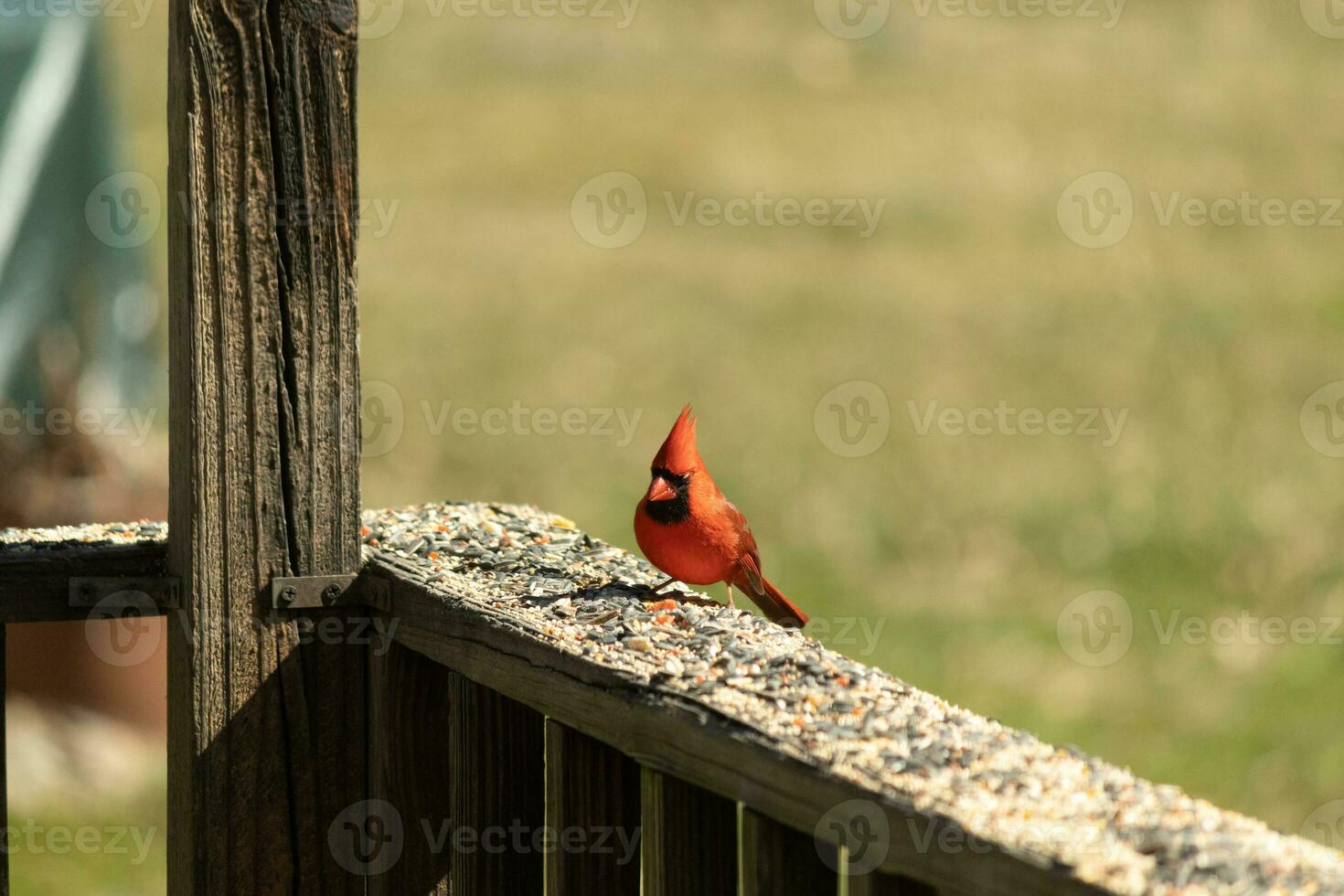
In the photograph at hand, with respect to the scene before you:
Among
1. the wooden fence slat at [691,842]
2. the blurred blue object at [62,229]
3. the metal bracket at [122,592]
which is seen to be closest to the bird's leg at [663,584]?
the wooden fence slat at [691,842]

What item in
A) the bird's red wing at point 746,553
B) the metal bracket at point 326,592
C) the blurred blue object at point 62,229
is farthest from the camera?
the blurred blue object at point 62,229

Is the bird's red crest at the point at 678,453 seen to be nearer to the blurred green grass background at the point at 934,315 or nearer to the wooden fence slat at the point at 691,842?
the wooden fence slat at the point at 691,842

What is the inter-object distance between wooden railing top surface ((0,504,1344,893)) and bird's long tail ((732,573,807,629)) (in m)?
0.31

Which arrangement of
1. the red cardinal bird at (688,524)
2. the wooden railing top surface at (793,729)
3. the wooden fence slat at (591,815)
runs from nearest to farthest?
the wooden railing top surface at (793,729) < the wooden fence slat at (591,815) < the red cardinal bird at (688,524)

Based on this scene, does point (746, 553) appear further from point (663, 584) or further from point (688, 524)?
point (663, 584)

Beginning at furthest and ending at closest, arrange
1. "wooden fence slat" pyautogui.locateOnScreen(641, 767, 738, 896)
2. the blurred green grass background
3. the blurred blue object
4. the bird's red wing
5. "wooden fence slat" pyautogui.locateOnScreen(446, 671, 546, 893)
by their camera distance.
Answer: the blurred green grass background < the blurred blue object < the bird's red wing < "wooden fence slat" pyautogui.locateOnScreen(446, 671, 546, 893) < "wooden fence slat" pyautogui.locateOnScreen(641, 767, 738, 896)

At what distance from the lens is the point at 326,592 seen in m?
2.29

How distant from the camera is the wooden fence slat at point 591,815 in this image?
6.26 feet

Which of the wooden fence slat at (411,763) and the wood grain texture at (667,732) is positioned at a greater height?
the wood grain texture at (667,732)

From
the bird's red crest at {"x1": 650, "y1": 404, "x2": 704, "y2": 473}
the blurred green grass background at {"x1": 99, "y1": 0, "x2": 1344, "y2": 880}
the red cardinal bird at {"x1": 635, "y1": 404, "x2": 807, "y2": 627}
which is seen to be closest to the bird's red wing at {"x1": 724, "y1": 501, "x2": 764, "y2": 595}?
the red cardinal bird at {"x1": 635, "y1": 404, "x2": 807, "y2": 627}

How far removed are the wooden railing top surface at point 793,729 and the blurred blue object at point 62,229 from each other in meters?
3.58

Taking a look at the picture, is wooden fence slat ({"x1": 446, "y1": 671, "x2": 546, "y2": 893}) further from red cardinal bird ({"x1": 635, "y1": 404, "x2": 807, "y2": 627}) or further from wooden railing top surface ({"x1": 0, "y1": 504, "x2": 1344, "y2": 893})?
red cardinal bird ({"x1": 635, "y1": 404, "x2": 807, "y2": 627})

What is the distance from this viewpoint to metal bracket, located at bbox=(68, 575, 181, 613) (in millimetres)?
2285

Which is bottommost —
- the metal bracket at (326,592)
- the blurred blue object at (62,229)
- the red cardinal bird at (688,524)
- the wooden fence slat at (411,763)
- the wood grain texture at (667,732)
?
the wooden fence slat at (411,763)
